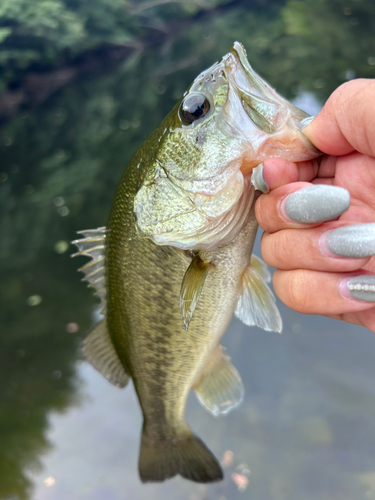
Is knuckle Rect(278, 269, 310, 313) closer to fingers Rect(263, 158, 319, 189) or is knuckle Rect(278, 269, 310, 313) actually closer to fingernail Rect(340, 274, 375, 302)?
fingernail Rect(340, 274, 375, 302)

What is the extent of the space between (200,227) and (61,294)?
335 centimetres

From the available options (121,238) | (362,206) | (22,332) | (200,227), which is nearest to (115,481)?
(22,332)

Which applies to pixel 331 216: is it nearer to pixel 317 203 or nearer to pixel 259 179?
pixel 317 203

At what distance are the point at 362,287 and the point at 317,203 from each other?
0.25 metres

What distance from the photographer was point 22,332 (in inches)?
147

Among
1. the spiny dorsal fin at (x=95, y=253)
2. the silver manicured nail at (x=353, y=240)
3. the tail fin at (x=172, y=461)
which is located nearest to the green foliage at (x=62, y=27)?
the spiny dorsal fin at (x=95, y=253)

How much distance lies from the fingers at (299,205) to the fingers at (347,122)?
0.15 m

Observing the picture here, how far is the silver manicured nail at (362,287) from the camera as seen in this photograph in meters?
0.88

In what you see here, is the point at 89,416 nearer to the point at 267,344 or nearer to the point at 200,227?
the point at 267,344

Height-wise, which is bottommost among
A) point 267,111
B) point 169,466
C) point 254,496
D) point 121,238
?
point 254,496

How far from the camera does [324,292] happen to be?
966mm

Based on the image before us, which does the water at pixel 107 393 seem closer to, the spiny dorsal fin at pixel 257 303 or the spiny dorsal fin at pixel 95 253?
the spiny dorsal fin at pixel 257 303

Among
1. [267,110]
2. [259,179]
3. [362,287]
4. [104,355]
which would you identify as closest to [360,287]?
[362,287]

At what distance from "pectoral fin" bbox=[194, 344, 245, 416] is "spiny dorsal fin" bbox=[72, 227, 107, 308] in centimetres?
59
